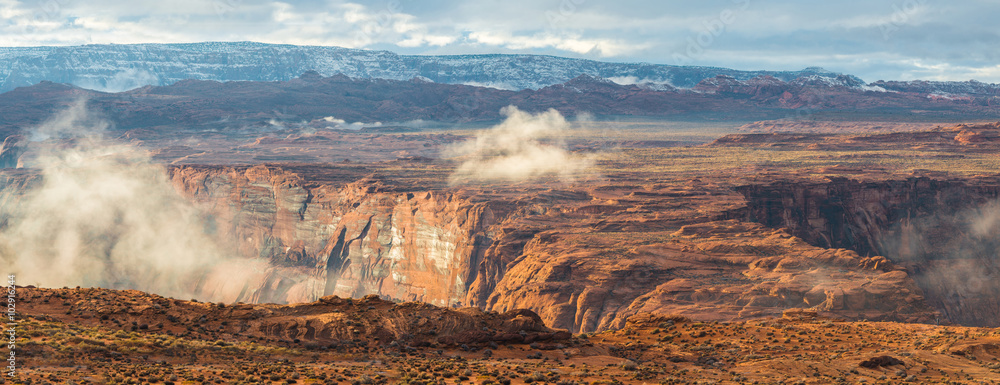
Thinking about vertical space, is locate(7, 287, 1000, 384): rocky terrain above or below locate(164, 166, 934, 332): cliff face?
above

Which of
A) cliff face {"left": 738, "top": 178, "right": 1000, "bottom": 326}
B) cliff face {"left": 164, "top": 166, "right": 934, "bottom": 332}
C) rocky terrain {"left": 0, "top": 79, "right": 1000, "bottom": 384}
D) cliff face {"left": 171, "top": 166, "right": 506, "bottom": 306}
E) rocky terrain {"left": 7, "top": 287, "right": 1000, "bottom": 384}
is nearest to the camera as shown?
rocky terrain {"left": 7, "top": 287, "right": 1000, "bottom": 384}

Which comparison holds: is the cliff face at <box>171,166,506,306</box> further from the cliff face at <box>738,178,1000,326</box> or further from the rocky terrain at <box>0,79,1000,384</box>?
the cliff face at <box>738,178,1000,326</box>

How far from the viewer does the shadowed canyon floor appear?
38250mm

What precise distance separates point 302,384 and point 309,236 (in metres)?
128

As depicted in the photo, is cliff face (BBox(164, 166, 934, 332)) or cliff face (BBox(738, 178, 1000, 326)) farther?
cliff face (BBox(738, 178, 1000, 326))

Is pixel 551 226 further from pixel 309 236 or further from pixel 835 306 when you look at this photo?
pixel 309 236

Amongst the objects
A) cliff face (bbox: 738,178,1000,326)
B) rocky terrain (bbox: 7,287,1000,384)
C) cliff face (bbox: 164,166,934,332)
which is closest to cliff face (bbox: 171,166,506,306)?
cliff face (bbox: 164,166,934,332)

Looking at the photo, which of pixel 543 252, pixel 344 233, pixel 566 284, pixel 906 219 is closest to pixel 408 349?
pixel 566 284

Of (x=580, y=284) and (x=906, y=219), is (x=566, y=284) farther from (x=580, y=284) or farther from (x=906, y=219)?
(x=906, y=219)

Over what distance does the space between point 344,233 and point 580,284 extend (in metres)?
69.0

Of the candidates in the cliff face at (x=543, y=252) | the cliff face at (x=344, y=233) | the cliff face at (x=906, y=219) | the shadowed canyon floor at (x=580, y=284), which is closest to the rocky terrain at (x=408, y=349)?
the shadowed canyon floor at (x=580, y=284)

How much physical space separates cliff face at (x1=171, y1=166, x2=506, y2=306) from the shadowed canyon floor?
406mm

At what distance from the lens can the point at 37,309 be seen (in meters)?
39.4

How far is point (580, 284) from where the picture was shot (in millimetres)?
89875
